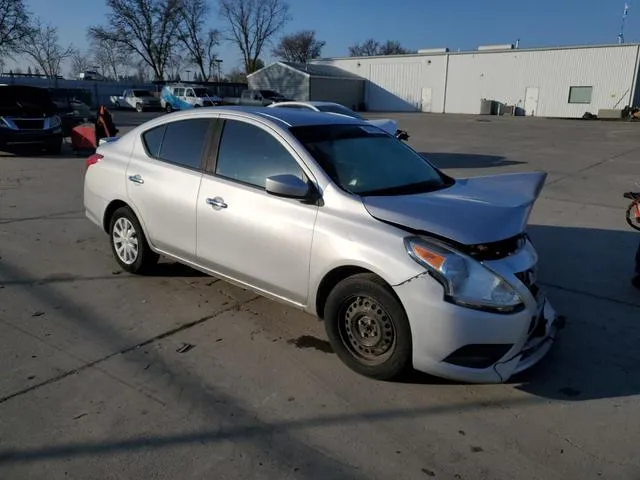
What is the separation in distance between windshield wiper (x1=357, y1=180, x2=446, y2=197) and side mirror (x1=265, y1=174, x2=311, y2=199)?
39 centimetres

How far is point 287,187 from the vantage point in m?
3.45

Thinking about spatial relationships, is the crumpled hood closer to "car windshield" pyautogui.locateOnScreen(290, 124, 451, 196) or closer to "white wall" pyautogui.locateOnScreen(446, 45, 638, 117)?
"car windshield" pyautogui.locateOnScreen(290, 124, 451, 196)

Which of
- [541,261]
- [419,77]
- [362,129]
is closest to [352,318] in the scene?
[362,129]

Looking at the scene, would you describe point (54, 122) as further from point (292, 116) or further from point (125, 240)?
point (292, 116)

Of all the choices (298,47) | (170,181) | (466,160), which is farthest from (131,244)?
(298,47)

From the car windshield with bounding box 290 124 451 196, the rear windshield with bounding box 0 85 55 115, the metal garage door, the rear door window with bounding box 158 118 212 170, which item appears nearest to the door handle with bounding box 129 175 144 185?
the rear door window with bounding box 158 118 212 170

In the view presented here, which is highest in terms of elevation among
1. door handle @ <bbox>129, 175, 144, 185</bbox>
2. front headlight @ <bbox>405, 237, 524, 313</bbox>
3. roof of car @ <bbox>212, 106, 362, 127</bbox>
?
roof of car @ <bbox>212, 106, 362, 127</bbox>

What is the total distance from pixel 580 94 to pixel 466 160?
3405cm

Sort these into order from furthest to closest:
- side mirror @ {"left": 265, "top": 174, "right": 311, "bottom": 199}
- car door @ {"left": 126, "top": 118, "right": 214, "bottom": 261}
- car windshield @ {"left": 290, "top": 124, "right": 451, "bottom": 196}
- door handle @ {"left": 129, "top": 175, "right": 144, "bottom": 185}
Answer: door handle @ {"left": 129, "top": 175, "right": 144, "bottom": 185} < car door @ {"left": 126, "top": 118, "right": 214, "bottom": 261} < car windshield @ {"left": 290, "top": 124, "right": 451, "bottom": 196} < side mirror @ {"left": 265, "top": 174, "right": 311, "bottom": 199}

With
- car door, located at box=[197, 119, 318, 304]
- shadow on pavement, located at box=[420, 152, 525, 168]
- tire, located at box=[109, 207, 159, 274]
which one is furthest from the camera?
shadow on pavement, located at box=[420, 152, 525, 168]

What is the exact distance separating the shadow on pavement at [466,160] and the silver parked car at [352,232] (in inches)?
391

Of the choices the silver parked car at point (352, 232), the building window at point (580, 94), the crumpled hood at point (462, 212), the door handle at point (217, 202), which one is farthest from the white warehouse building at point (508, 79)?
the door handle at point (217, 202)

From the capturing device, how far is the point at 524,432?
2859 mm

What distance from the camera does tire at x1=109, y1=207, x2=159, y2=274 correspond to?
490 cm
